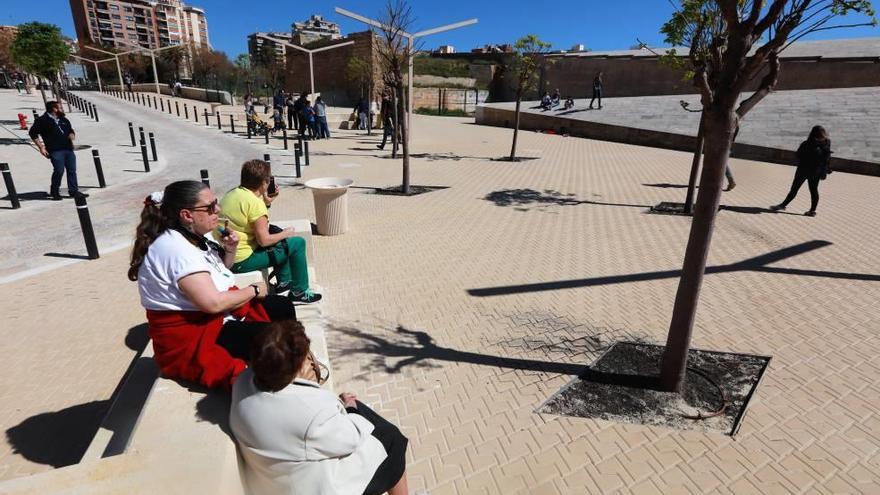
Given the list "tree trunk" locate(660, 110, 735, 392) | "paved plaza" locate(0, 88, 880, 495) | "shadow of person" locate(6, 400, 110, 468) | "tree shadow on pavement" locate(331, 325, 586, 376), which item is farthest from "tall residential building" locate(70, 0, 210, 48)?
"tree trunk" locate(660, 110, 735, 392)

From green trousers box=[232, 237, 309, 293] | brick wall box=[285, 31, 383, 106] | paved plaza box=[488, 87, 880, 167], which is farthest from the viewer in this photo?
brick wall box=[285, 31, 383, 106]

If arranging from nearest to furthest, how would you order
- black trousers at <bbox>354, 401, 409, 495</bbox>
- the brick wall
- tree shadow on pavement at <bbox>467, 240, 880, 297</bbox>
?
black trousers at <bbox>354, 401, 409, 495</bbox> < tree shadow on pavement at <bbox>467, 240, 880, 297</bbox> < the brick wall

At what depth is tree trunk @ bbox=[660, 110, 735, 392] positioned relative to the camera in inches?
119

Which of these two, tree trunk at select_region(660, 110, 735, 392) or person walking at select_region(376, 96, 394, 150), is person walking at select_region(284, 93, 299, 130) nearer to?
person walking at select_region(376, 96, 394, 150)

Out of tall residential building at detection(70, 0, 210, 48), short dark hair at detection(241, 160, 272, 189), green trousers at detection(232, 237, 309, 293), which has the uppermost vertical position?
tall residential building at detection(70, 0, 210, 48)

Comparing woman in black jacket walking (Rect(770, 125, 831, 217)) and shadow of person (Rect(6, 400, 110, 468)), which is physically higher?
woman in black jacket walking (Rect(770, 125, 831, 217))

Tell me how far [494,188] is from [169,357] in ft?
31.8

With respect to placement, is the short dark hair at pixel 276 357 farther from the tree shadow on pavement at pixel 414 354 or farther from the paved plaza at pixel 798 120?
the paved plaza at pixel 798 120

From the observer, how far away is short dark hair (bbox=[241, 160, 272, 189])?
4000 mm

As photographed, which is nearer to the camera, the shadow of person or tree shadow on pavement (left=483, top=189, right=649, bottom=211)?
the shadow of person

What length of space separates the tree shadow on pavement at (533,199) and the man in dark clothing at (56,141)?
8.00 m

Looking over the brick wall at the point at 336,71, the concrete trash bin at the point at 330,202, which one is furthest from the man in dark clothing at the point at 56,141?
the brick wall at the point at 336,71

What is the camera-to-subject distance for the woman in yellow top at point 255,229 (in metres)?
3.97

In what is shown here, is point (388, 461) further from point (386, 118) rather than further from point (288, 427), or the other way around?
point (386, 118)
